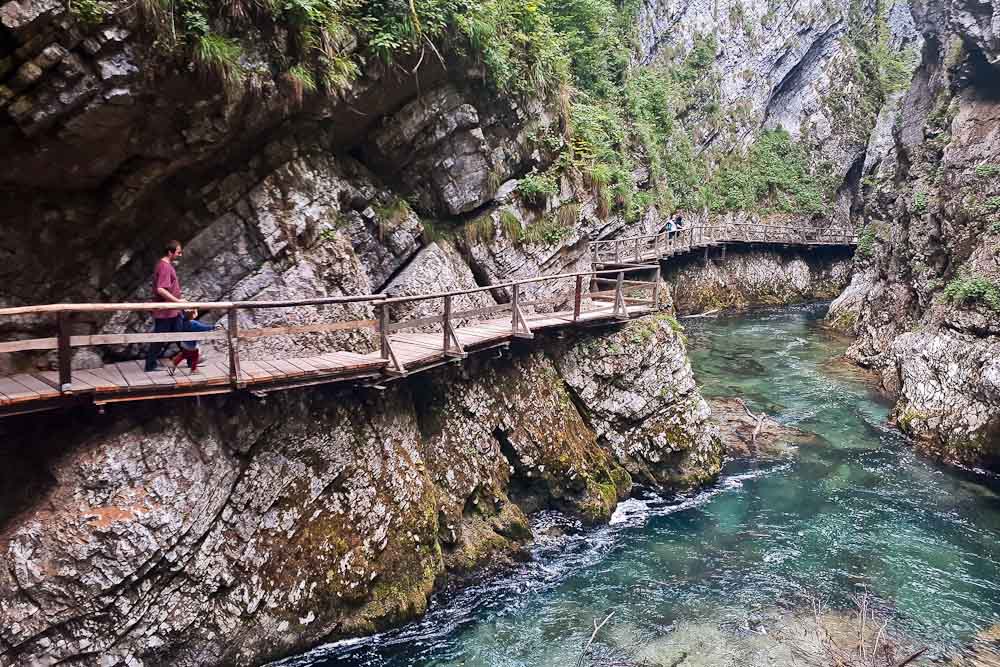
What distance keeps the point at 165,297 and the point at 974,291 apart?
20515 millimetres

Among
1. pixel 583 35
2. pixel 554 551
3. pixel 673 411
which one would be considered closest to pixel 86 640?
pixel 554 551

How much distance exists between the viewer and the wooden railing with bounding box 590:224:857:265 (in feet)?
70.2

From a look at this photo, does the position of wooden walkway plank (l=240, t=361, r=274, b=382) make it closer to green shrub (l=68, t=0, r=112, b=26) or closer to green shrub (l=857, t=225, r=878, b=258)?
green shrub (l=68, t=0, r=112, b=26)

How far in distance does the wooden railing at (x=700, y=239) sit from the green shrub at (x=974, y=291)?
9.48 meters

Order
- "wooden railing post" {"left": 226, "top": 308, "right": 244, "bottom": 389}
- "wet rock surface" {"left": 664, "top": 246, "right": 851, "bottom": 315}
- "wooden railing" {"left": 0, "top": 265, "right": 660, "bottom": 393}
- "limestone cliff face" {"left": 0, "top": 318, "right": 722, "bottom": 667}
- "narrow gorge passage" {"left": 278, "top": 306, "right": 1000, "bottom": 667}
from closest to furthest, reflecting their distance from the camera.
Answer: "wooden railing" {"left": 0, "top": 265, "right": 660, "bottom": 393}, "limestone cliff face" {"left": 0, "top": 318, "right": 722, "bottom": 667}, "wooden railing post" {"left": 226, "top": 308, "right": 244, "bottom": 389}, "narrow gorge passage" {"left": 278, "top": 306, "right": 1000, "bottom": 667}, "wet rock surface" {"left": 664, "top": 246, "right": 851, "bottom": 315}

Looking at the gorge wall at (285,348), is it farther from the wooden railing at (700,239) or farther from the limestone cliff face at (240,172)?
the wooden railing at (700,239)

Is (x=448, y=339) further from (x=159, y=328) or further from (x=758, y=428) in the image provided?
(x=758, y=428)

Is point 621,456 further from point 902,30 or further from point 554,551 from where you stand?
point 902,30

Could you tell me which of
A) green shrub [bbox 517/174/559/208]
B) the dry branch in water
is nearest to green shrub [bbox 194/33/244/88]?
green shrub [bbox 517/174/559/208]

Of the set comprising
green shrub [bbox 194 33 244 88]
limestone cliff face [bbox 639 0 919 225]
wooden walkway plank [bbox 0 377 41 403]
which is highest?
limestone cliff face [bbox 639 0 919 225]

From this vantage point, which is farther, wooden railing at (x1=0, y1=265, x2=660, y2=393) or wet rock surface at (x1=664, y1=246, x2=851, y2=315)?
wet rock surface at (x1=664, y1=246, x2=851, y2=315)

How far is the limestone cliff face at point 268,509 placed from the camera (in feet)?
22.7

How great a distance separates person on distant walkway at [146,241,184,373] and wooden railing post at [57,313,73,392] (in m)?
1.31

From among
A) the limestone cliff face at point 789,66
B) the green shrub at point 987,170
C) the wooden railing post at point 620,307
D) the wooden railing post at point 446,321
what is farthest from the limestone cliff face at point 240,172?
the limestone cliff face at point 789,66
